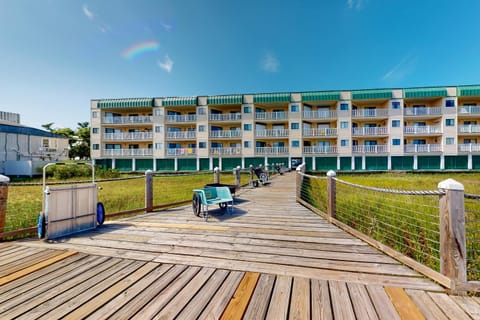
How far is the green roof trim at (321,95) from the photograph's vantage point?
2823cm

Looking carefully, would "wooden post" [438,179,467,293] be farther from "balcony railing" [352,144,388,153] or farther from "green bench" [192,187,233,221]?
"balcony railing" [352,144,388,153]

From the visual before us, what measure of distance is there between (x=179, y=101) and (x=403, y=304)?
32334mm

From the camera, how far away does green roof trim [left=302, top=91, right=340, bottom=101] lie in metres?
28.2

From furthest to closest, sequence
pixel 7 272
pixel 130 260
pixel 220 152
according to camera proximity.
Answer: pixel 220 152 → pixel 130 260 → pixel 7 272

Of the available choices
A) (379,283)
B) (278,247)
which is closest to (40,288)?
(278,247)

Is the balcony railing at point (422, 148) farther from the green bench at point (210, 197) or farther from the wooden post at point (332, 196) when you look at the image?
the green bench at point (210, 197)

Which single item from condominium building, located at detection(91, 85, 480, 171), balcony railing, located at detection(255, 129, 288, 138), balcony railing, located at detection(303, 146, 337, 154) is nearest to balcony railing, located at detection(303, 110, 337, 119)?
condominium building, located at detection(91, 85, 480, 171)

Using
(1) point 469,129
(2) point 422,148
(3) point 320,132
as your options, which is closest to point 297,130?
(3) point 320,132

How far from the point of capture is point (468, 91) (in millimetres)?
26359

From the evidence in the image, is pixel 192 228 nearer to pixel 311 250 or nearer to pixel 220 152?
pixel 311 250

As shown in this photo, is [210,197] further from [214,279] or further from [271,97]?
[271,97]

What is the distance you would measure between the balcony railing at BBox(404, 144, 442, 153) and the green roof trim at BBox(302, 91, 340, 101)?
1130 centimetres

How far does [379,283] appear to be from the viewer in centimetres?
243

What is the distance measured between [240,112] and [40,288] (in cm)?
3062
